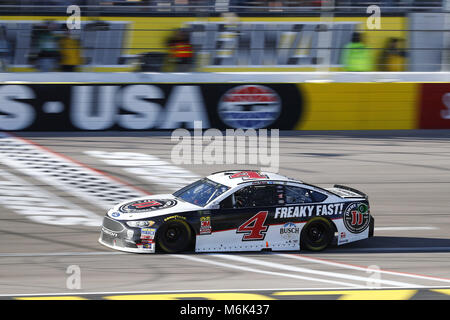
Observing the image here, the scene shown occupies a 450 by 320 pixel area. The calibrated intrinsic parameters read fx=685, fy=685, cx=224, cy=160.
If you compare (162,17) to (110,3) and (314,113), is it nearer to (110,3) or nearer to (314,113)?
(110,3)

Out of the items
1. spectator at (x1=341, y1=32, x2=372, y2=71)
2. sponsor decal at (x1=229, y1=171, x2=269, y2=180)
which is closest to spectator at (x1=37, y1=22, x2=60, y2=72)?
spectator at (x1=341, y1=32, x2=372, y2=71)

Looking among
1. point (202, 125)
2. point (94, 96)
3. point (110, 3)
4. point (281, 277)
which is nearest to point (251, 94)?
point (202, 125)

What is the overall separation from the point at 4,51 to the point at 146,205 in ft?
32.4

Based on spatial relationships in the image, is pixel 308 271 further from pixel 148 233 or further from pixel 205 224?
pixel 148 233

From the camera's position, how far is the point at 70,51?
1703 cm

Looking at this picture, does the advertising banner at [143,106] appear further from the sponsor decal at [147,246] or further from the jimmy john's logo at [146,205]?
the sponsor decal at [147,246]

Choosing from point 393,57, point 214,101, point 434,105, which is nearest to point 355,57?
point 393,57

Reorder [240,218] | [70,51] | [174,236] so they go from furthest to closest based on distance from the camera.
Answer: [70,51]
[240,218]
[174,236]

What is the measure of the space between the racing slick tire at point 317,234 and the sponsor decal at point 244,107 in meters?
7.46

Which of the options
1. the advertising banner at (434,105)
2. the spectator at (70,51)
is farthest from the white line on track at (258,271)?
the advertising banner at (434,105)

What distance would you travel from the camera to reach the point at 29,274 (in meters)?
8.17

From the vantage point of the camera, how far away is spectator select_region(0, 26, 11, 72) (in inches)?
666

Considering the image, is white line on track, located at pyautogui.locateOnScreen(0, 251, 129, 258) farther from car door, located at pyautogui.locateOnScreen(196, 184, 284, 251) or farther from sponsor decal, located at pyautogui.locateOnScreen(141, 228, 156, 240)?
car door, located at pyautogui.locateOnScreen(196, 184, 284, 251)

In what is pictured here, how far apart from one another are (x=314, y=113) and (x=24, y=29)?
7.73 meters
